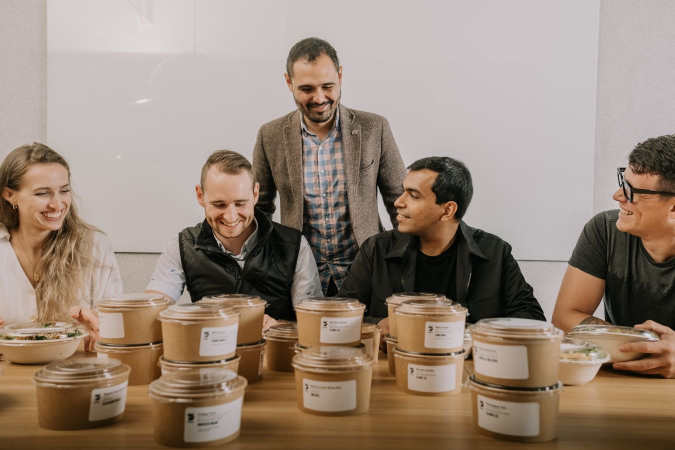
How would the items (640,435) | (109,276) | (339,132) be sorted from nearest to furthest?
1. (640,435)
2. (109,276)
3. (339,132)

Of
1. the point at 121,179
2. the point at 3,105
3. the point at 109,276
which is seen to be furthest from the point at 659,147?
the point at 3,105

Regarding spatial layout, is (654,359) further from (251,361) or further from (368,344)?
(251,361)

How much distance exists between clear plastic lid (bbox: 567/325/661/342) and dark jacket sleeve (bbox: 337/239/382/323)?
0.88m

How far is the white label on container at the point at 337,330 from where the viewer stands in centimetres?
133

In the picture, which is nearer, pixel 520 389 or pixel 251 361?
pixel 520 389

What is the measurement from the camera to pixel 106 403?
3.49ft

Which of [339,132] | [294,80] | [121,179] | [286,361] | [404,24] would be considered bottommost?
[286,361]

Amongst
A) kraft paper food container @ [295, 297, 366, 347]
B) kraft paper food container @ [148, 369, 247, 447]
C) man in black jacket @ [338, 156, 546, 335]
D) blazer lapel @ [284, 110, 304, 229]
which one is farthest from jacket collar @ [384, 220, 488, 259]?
kraft paper food container @ [148, 369, 247, 447]

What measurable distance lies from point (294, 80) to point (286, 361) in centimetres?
146

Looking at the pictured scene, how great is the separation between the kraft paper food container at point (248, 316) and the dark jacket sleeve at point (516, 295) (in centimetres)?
118

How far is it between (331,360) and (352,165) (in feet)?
5.50

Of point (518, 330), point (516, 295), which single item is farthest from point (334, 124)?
point (518, 330)

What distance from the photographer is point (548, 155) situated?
337 cm

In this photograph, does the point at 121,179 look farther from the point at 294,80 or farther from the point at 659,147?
the point at 659,147
